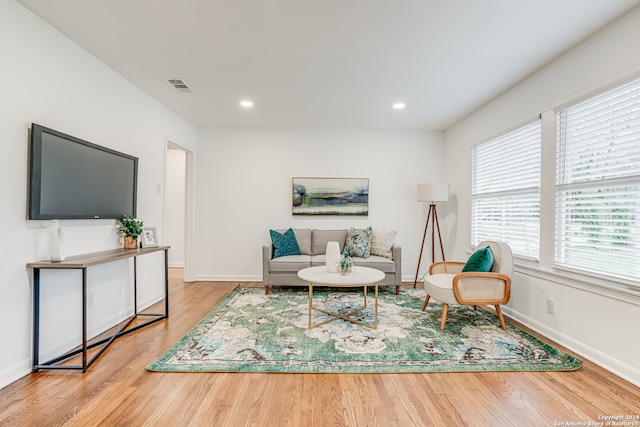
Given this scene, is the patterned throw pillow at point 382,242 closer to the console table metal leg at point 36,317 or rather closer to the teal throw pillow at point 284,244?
the teal throw pillow at point 284,244

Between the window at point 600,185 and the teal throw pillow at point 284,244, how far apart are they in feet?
10.3

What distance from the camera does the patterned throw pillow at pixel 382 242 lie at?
4367 millimetres

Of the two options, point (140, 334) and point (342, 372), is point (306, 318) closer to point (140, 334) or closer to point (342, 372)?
point (342, 372)

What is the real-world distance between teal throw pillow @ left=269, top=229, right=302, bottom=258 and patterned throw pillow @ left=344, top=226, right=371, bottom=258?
0.80 metres

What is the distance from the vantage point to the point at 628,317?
2.05m

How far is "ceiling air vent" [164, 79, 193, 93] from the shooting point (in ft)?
10.3

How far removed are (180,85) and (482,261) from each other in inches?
147

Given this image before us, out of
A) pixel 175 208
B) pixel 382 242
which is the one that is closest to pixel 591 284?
pixel 382 242

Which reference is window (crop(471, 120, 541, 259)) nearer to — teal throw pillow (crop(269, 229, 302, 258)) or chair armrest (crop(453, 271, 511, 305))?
chair armrest (crop(453, 271, 511, 305))

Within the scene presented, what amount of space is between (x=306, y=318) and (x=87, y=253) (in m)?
2.14

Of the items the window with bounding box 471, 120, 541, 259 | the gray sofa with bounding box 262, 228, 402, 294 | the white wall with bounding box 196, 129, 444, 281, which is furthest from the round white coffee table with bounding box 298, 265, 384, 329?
the white wall with bounding box 196, 129, 444, 281

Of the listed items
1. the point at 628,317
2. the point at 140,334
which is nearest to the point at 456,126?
the point at 628,317

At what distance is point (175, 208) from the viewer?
626 centimetres

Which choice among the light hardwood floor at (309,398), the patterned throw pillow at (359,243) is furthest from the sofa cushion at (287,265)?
the light hardwood floor at (309,398)
